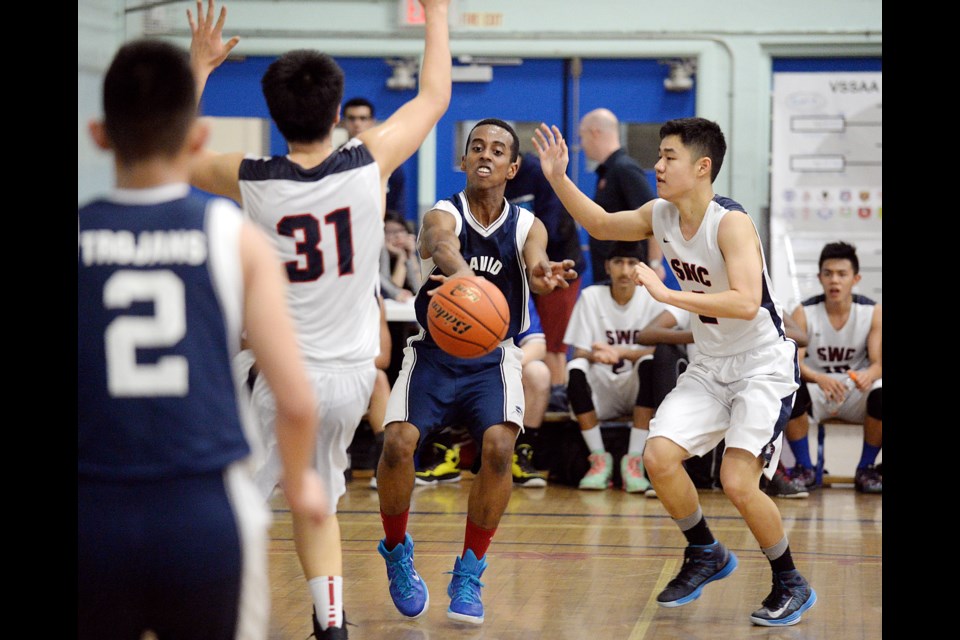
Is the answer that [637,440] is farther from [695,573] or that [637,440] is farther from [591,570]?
[695,573]

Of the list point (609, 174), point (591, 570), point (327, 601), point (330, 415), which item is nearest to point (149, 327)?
point (330, 415)

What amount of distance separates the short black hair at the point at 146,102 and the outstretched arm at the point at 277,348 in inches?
9.7

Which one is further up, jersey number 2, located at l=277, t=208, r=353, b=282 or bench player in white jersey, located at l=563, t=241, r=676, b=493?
jersey number 2, located at l=277, t=208, r=353, b=282

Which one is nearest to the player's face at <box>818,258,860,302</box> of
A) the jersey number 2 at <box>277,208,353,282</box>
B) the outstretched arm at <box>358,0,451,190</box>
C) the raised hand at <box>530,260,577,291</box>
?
the raised hand at <box>530,260,577,291</box>

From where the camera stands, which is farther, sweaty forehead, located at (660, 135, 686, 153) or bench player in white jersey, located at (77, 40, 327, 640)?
sweaty forehead, located at (660, 135, 686, 153)

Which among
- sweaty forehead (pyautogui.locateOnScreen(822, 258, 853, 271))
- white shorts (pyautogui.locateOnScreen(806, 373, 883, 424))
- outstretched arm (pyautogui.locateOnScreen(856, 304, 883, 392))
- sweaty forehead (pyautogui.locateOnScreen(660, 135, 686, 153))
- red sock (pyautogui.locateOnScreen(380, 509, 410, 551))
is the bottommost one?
red sock (pyautogui.locateOnScreen(380, 509, 410, 551))

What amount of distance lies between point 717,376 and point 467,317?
47.0 inches

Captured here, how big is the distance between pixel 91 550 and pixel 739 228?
2985 millimetres

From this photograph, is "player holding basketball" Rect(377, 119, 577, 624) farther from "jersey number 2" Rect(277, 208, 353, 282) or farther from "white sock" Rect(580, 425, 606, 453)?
"white sock" Rect(580, 425, 606, 453)

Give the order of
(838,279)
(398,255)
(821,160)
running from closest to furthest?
(838,279)
(398,255)
(821,160)

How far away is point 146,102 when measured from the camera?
230 cm

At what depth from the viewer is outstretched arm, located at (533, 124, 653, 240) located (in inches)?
193
